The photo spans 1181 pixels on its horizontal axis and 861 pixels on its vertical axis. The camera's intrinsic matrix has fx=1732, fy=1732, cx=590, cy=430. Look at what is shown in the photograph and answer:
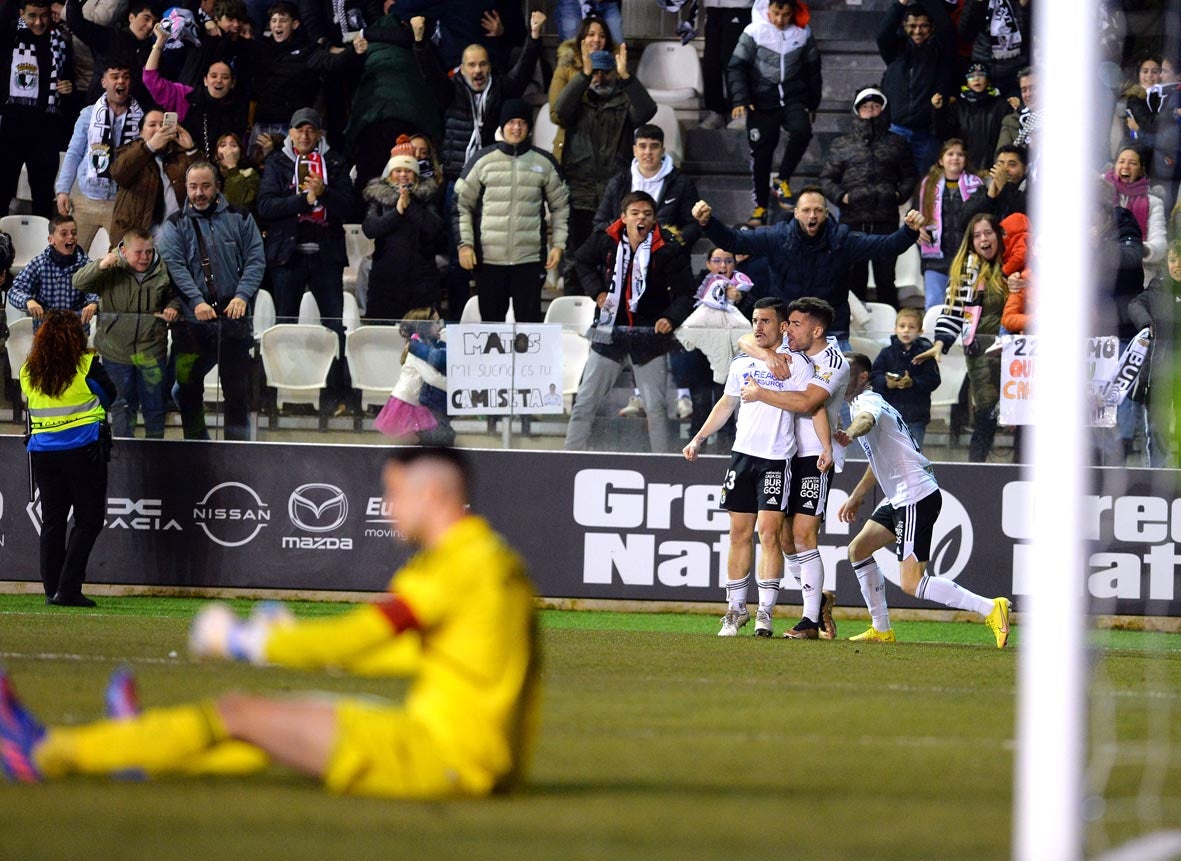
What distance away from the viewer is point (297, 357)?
47.9 ft

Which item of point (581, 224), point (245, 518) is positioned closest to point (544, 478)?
point (245, 518)

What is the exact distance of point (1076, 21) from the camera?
4.84m

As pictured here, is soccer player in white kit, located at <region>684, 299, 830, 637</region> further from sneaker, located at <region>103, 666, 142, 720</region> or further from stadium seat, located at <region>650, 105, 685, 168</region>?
sneaker, located at <region>103, 666, 142, 720</region>

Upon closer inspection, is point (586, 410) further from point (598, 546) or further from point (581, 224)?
point (581, 224)

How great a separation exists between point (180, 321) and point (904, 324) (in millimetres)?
6112

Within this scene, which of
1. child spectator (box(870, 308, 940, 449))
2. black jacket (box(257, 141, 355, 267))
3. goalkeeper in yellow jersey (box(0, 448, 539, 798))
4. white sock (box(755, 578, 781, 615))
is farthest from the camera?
black jacket (box(257, 141, 355, 267))

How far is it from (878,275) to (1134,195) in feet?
8.30

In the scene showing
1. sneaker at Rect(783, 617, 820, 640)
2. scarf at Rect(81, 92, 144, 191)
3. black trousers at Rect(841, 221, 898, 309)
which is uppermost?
scarf at Rect(81, 92, 144, 191)

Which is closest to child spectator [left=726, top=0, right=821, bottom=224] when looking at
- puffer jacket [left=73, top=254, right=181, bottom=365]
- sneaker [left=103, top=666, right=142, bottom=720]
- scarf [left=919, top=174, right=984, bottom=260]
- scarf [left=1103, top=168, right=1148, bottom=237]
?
scarf [left=919, top=174, right=984, bottom=260]

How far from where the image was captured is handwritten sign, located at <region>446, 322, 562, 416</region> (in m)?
14.6

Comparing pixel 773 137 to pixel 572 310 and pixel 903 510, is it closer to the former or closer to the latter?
pixel 572 310

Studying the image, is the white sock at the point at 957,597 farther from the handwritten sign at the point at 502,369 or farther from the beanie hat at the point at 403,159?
the beanie hat at the point at 403,159

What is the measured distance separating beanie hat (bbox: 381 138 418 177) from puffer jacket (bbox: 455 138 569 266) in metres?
0.52

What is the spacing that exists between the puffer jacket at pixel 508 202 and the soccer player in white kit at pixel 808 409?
4156mm
